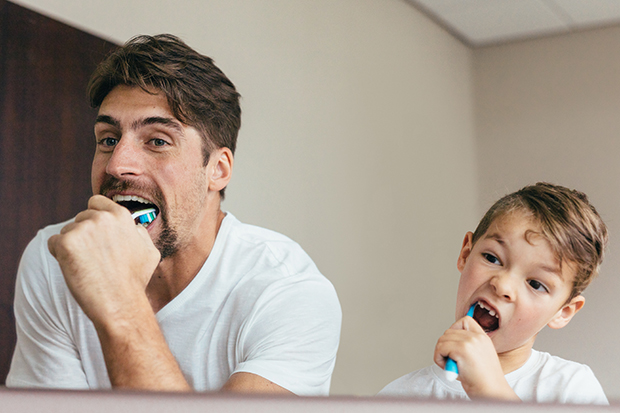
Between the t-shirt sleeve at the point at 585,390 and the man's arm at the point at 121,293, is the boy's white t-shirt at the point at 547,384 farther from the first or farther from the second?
the man's arm at the point at 121,293

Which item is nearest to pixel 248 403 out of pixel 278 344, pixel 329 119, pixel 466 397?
pixel 278 344

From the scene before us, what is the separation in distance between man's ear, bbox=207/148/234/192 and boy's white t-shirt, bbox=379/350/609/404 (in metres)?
0.35

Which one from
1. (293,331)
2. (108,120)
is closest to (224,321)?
(293,331)

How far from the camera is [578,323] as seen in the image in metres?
0.60

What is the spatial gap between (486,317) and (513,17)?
35cm

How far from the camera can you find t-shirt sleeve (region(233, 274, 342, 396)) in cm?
69

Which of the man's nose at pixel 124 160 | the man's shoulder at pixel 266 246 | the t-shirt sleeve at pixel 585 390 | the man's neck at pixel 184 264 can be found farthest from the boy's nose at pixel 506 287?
the man's nose at pixel 124 160

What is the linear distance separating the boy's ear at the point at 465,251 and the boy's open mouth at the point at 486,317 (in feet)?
0.15

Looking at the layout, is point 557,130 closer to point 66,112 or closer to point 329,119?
point 329,119

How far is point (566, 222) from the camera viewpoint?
0.62 metres

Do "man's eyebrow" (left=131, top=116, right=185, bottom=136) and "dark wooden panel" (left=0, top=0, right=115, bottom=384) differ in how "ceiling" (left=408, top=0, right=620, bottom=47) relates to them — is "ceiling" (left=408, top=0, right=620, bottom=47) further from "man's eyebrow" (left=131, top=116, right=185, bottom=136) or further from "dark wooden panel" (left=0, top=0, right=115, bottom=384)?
"dark wooden panel" (left=0, top=0, right=115, bottom=384)

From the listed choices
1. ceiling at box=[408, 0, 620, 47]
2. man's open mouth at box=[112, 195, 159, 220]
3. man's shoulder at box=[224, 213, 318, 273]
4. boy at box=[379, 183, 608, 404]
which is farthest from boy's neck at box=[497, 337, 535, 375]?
man's open mouth at box=[112, 195, 159, 220]

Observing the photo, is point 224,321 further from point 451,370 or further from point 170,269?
point 451,370

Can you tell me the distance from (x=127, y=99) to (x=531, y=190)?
0.52 metres
